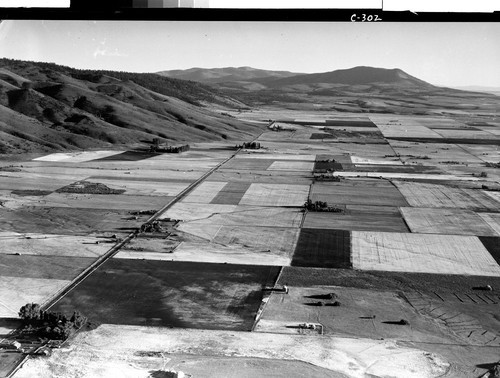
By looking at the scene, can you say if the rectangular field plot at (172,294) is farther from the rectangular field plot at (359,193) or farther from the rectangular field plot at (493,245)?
the rectangular field plot at (359,193)

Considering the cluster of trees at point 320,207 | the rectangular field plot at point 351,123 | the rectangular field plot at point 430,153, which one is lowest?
the cluster of trees at point 320,207

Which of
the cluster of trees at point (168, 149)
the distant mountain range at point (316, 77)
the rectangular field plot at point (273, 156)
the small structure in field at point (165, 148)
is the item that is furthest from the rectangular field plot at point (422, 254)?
the distant mountain range at point (316, 77)

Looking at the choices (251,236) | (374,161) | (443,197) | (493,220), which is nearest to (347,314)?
(251,236)

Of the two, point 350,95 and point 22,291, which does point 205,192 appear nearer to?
point 22,291

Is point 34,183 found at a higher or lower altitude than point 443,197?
lower

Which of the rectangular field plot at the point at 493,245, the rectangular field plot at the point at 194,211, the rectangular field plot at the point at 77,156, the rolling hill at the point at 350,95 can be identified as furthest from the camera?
the rolling hill at the point at 350,95
